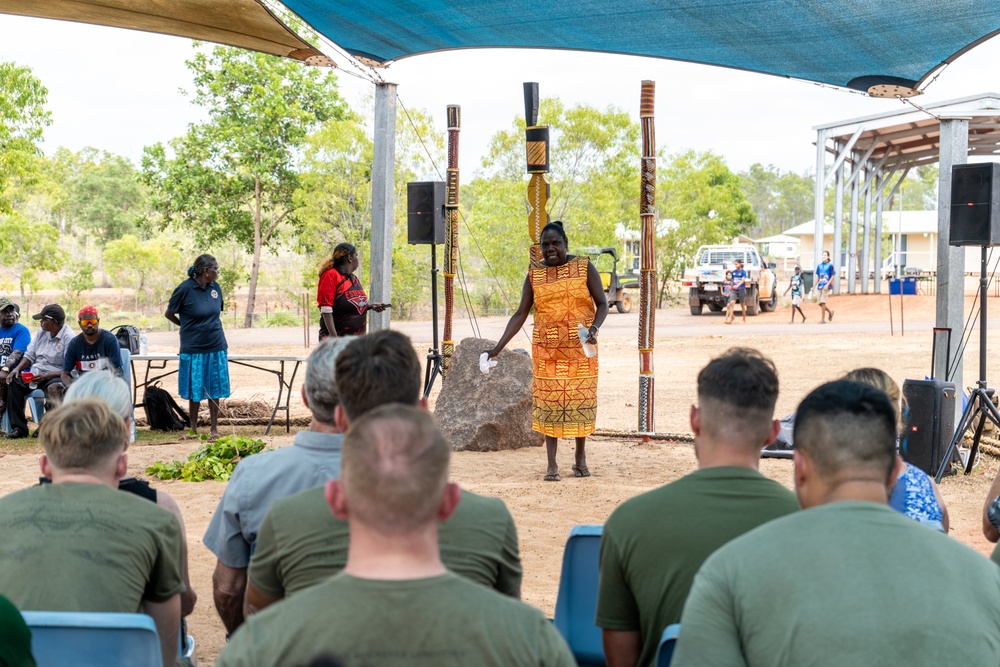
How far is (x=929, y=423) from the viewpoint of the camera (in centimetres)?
720

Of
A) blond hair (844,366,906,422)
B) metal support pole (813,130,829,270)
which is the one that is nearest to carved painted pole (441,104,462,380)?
blond hair (844,366,906,422)

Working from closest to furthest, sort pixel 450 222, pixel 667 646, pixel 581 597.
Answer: pixel 667 646
pixel 581 597
pixel 450 222

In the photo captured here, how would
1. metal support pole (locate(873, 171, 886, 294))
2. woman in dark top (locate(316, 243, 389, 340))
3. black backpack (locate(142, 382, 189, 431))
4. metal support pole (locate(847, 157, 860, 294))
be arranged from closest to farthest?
woman in dark top (locate(316, 243, 389, 340)) → black backpack (locate(142, 382, 189, 431)) → metal support pole (locate(847, 157, 860, 294)) → metal support pole (locate(873, 171, 886, 294))

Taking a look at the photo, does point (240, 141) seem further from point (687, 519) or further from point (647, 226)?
point (687, 519)

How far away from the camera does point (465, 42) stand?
262 inches

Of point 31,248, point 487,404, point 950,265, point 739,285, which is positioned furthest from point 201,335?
point 31,248

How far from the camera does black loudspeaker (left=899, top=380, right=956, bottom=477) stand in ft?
23.5

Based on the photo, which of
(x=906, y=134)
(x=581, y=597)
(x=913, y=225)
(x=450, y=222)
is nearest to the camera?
(x=581, y=597)

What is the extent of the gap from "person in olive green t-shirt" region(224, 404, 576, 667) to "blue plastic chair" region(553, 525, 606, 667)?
46.1 inches

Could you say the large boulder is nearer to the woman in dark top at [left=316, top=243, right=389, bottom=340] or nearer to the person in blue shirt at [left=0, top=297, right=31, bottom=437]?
the woman in dark top at [left=316, top=243, right=389, bottom=340]

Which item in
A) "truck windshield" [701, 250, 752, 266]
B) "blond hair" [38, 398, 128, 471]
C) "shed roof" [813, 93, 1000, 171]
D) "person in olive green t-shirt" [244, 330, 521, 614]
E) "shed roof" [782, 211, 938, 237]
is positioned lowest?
"person in olive green t-shirt" [244, 330, 521, 614]

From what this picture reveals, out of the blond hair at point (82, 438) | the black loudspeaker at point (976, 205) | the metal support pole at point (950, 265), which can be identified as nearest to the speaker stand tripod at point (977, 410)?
the black loudspeaker at point (976, 205)

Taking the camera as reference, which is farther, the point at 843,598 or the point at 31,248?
the point at 31,248

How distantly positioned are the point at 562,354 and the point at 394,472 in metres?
5.38
